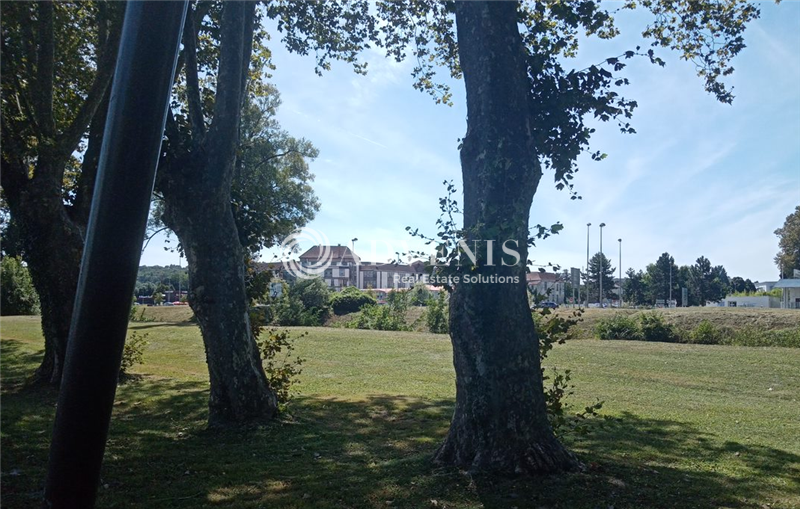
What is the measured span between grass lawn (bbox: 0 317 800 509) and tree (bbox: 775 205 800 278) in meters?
54.0

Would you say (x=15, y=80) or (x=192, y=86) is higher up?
(x=15, y=80)

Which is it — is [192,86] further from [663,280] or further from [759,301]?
[663,280]

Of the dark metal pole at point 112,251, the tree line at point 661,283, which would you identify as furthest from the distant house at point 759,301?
the dark metal pole at point 112,251

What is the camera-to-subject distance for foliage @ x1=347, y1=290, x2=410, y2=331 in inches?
1090

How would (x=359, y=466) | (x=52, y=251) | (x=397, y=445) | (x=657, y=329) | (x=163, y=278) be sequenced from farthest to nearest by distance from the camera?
(x=163, y=278) → (x=657, y=329) → (x=52, y=251) → (x=397, y=445) → (x=359, y=466)

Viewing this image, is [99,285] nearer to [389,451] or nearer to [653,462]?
[389,451]

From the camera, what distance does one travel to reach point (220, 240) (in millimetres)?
7691

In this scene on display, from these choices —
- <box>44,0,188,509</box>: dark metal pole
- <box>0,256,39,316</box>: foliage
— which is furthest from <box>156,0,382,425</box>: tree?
<box>0,256,39,316</box>: foliage

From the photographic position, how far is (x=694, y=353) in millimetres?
17156

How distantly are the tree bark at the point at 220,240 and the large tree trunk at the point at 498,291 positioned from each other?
332 cm

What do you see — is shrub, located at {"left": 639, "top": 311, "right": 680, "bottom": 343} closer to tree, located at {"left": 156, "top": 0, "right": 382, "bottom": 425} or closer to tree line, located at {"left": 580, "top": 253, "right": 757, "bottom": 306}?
tree, located at {"left": 156, "top": 0, "right": 382, "bottom": 425}

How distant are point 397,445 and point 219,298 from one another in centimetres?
293

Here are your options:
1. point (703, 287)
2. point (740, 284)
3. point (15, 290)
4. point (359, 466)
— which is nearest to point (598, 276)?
point (703, 287)

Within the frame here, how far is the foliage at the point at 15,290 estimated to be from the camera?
3125 centimetres
